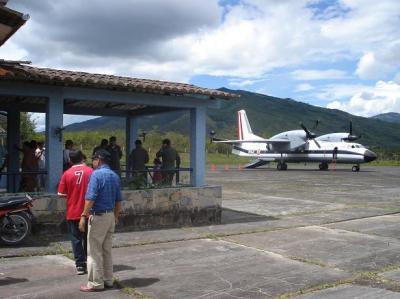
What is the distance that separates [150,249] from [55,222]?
6.95 ft

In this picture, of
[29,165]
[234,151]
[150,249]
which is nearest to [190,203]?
[150,249]

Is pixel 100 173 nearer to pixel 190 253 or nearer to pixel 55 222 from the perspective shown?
pixel 190 253

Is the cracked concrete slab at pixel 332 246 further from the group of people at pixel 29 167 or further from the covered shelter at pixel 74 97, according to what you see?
the group of people at pixel 29 167

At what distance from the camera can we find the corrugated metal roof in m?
8.49

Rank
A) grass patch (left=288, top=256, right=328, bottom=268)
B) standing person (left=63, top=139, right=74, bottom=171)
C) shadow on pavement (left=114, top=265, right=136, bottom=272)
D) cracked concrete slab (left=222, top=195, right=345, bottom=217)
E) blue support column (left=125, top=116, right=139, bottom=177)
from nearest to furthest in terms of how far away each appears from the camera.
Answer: shadow on pavement (left=114, top=265, right=136, bottom=272) → grass patch (left=288, top=256, right=328, bottom=268) → standing person (left=63, top=139, right=74, bottom=171) → cracked concrete slab (left=222, top=195, right=345, bottom=217) → blue support column (left=125, top=116, right=139, bottom=177)

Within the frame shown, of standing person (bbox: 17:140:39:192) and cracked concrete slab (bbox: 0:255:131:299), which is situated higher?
standing person (bbox: 17:140:39:192)

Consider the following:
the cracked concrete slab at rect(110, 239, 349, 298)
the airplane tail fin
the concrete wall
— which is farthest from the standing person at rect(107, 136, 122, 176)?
the airplane tail fin

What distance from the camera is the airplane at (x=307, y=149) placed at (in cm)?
3647

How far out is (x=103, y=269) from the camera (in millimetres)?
5773

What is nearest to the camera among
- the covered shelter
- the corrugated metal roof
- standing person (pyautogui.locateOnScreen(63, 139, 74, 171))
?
the corrugated metal roof

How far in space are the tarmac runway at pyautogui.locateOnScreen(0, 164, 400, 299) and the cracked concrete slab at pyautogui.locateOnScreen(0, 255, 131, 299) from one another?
11 millimetres

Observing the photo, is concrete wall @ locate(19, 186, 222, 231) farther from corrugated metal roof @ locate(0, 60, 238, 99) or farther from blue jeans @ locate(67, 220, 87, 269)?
blue jeans @ locate(67, 220, 87, 269)

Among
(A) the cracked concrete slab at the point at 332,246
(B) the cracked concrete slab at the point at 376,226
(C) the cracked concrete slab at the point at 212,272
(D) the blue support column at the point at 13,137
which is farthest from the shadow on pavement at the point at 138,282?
(D) the blue support column at the point at 13,137

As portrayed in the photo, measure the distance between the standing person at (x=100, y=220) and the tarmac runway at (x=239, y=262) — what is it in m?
0.19
